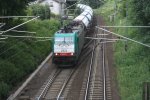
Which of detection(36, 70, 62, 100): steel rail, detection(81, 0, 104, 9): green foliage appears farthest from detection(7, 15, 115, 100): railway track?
detection(81, 0, 104, 9): green foliage

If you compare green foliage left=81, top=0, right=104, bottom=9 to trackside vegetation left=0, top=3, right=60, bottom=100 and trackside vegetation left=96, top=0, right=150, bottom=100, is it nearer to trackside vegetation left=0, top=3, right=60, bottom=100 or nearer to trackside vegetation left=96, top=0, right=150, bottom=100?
trackside vegetation left=0, top=3, right=60, bottom=100

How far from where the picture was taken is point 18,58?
36406mm

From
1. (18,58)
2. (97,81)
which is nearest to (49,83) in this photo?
(97,81)

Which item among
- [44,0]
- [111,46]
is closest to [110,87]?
[111,46]

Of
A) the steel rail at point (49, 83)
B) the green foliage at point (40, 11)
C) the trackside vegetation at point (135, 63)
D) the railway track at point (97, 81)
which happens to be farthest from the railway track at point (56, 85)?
the green foliage at point (40, 11)

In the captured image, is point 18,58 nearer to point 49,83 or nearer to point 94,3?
point 49,83

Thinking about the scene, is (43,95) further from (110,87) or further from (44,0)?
(44,0)

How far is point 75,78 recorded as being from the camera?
116 ft

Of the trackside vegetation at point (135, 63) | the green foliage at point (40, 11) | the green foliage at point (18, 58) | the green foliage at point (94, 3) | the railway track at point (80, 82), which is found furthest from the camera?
the green foliage at point (94, 3)

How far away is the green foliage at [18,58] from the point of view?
31.6m

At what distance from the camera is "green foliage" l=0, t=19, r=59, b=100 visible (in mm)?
31562

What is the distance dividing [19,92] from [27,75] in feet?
18.3

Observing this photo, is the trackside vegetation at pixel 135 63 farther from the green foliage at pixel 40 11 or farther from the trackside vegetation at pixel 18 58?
the green foliage at pixel 40 11

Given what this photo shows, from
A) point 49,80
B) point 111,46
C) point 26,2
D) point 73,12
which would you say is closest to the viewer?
point 49,80
